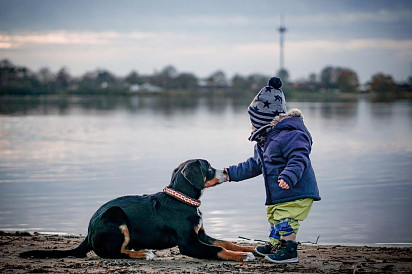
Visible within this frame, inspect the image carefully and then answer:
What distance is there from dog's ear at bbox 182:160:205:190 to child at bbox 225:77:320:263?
0.55 meters

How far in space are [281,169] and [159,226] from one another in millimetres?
1399

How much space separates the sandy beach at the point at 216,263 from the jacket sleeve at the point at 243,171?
36.0 inches

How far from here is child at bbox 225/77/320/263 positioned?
5.66 meters

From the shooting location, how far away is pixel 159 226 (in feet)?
18.6

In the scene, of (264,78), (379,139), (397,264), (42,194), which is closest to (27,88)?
(264,78)

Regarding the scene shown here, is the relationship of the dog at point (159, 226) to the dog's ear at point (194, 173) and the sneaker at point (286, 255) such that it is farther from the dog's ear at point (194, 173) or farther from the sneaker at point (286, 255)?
the sneaker at point (286, 255)

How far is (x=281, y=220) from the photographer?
19.0 feet

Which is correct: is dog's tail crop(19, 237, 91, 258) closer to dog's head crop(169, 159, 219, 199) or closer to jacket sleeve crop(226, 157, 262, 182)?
dog's head crop(169, 159, 219, 199)

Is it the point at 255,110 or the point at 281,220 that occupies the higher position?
the point at 255,110

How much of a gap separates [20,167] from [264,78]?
3922 inches

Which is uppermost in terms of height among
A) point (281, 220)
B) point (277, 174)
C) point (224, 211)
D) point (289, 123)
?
point (289, 123)

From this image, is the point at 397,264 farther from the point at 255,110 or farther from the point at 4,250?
the point at 4,250

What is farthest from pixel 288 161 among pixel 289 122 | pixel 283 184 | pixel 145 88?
Result: pixel 145 88

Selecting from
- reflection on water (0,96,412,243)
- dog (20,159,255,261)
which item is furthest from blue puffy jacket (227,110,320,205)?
reflection on water (0,96,412,243)
